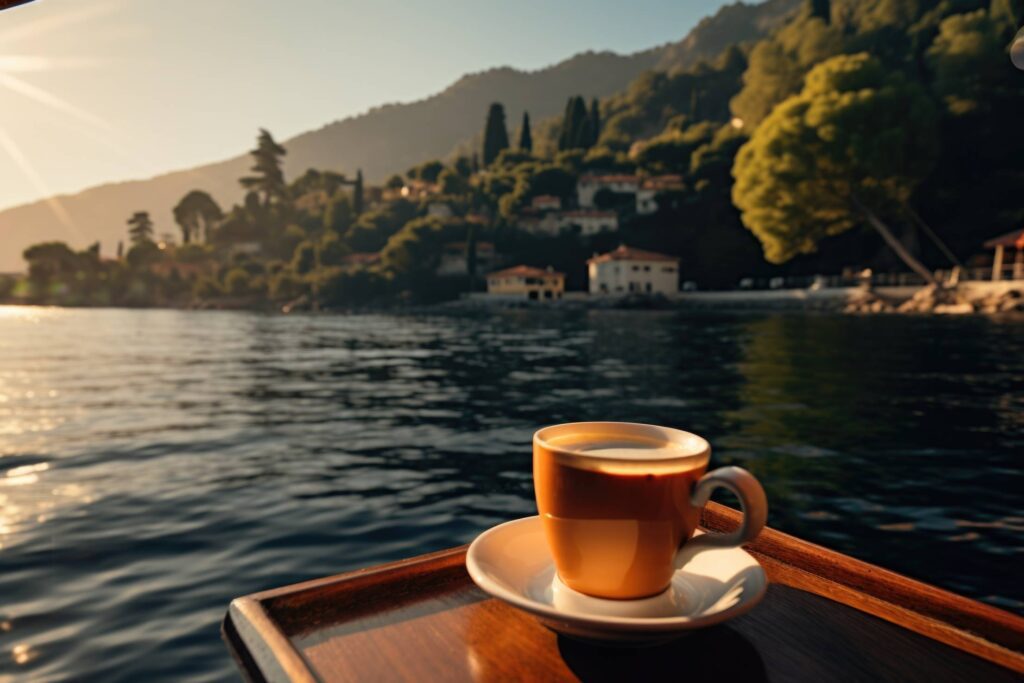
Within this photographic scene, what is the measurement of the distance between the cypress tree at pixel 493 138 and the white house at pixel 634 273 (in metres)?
48.4

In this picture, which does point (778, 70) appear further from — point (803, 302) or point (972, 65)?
point (803, 302)

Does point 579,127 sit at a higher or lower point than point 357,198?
higher

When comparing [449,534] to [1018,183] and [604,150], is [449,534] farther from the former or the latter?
[604,150]

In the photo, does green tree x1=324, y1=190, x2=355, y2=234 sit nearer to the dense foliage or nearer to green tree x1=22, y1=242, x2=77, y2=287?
the dense foliage

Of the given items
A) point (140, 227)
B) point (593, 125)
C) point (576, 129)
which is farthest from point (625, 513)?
point (140, 227)

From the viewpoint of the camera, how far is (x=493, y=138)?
114188 millimetres

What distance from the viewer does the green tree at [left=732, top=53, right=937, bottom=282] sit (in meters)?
Result: 42.5

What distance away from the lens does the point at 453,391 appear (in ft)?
45.8

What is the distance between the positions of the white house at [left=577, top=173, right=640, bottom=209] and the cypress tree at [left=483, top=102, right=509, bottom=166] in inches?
990

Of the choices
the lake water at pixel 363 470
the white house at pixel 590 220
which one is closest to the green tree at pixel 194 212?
the white house at pixel 590 220

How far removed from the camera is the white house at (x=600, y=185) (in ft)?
300

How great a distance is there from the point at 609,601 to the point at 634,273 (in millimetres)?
72650

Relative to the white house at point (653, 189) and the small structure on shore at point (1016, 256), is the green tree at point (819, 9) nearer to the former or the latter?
the white house at point (653, 189)

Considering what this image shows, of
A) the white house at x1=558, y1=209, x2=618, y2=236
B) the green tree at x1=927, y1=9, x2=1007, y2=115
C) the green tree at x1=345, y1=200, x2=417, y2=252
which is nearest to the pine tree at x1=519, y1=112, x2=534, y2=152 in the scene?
the green tree at x1=345, y1=200, x2=417, y2=252
